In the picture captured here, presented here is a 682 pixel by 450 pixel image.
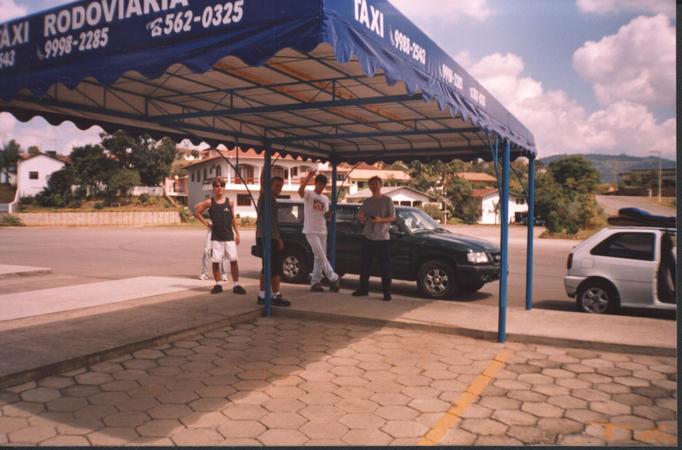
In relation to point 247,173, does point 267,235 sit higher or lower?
lower

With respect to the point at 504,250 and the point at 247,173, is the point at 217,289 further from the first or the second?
the point at 247,173

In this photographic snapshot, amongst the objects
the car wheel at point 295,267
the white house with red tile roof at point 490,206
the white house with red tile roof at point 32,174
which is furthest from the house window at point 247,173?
the car wheel at point 295,267

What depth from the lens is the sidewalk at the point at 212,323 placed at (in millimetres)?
5031

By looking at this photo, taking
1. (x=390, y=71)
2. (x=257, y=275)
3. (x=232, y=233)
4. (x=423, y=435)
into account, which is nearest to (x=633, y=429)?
(x=423, y=435)

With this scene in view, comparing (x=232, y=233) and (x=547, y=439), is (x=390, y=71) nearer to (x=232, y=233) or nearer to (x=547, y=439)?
(x=547, y=439)

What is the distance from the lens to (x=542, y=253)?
66.6 ft

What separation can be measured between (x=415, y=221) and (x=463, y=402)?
583 cm

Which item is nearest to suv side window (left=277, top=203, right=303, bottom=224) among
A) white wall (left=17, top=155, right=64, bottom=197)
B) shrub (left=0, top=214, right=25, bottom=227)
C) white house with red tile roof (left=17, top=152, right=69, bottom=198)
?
shrub (left=0, top=214, right=25, bottom=227)

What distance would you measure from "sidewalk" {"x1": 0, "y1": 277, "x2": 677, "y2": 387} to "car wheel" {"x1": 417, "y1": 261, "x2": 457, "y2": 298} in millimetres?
876

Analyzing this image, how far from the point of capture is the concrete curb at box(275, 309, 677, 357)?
5555 mm

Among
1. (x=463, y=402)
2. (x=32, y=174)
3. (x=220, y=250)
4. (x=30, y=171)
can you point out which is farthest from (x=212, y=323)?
(x=30, y=171)

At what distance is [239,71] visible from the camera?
5105 mm

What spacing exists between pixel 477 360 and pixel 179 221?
147 ft

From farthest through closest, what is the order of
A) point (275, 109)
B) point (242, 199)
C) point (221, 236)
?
1. point (242, 199)
2. point (221, 236)
3. point (275, 109)
